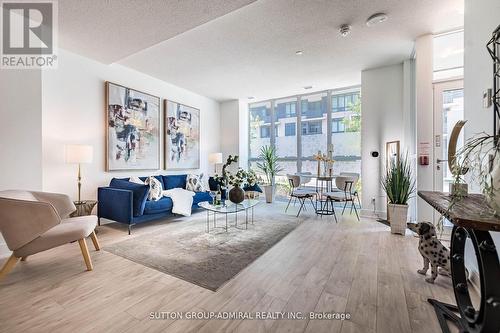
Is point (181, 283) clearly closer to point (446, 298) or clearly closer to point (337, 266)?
point (337, 266)

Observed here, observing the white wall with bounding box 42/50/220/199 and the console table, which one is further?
the white wall with bounding box 42/50/220/199

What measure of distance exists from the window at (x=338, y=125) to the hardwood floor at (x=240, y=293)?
3.51 m

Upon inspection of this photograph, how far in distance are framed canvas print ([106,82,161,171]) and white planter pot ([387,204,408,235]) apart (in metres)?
4.48

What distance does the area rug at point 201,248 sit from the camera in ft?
7.27

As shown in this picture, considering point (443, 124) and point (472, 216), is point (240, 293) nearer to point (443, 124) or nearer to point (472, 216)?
point (472, 216)

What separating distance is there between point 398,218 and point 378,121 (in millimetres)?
2017

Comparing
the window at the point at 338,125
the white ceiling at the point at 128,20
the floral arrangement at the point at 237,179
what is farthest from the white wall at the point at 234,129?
the white ceiling at the point at 128,20

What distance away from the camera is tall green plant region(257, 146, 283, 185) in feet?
20.9

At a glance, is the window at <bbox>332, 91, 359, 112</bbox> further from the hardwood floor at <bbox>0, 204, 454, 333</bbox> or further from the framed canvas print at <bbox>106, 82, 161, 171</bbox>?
the framed canvas print at <bbox>106, 82, 161, 171</bbox>

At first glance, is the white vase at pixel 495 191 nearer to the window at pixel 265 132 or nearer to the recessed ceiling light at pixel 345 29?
the recessed ceiling light at pixel 345 29

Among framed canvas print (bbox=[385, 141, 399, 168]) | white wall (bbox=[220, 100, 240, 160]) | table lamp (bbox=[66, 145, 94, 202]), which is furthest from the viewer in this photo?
white wall (bbox=[220, 100, 240, 160])

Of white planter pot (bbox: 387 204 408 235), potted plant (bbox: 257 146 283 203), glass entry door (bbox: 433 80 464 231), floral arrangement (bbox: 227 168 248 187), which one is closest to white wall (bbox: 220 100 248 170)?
potted plant (bbox: 257 146 283 203)

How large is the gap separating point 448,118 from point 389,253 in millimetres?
2237

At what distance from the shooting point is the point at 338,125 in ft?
18.7
